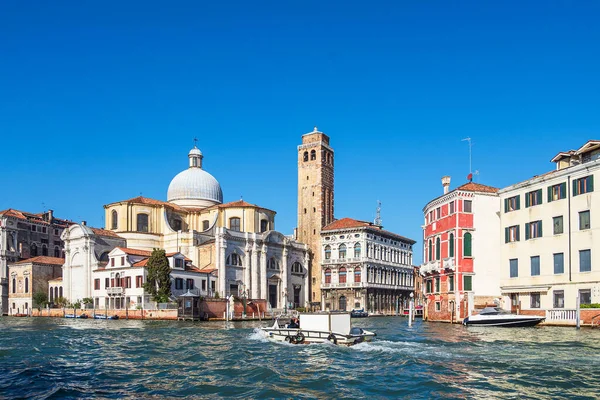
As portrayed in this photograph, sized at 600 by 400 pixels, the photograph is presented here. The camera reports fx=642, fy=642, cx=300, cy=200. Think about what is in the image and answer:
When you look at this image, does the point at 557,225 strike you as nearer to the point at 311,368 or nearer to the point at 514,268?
the point at 514,268

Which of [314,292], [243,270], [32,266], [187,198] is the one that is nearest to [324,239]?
[314,292]

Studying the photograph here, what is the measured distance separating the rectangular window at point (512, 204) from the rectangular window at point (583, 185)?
4428 millimetres

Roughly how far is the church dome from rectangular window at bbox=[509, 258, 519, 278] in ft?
147

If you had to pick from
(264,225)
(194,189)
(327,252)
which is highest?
(194,189)

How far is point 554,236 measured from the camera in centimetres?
3500

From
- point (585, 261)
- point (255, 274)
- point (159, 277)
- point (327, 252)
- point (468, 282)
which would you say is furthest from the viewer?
point (327, 252)

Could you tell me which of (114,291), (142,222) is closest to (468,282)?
(114,291)

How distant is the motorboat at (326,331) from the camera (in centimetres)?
2553

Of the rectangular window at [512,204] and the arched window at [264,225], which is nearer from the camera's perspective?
the rectangular window at [512,204]

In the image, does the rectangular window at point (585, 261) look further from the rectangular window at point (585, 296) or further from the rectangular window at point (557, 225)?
the rectangular window at point (557, 225)

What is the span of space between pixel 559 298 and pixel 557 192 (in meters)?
5.74

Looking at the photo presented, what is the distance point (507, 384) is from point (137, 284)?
1769 inches

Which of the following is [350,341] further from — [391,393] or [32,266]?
[32,266]

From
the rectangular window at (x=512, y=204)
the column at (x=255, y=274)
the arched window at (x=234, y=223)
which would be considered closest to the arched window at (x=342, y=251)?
the column at (x=255, y=274)
